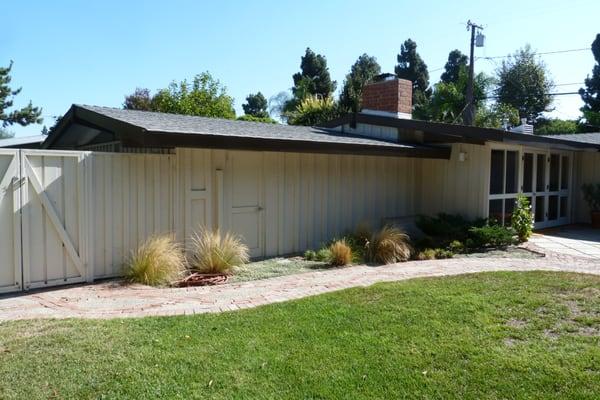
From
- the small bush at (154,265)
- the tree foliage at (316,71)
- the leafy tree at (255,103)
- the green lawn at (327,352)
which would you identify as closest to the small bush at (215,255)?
the small bush at (154,265)

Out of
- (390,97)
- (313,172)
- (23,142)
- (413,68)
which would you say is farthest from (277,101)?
(313,172)

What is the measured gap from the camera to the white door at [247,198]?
8.47 meters

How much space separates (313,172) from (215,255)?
3.12 meters

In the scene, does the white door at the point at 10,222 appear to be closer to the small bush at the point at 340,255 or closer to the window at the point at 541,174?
the small bush at the point at 340,255

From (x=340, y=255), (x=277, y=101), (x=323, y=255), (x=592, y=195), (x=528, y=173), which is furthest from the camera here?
(x=277, y=101)

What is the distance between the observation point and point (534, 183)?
Result: 1224 cm

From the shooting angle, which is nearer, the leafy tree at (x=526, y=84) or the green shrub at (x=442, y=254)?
the green shrub at (x=442, y=254)

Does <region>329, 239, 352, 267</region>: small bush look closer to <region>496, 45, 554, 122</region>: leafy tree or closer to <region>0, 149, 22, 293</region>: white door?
<region>0, 149, 22, 293</region>: white door

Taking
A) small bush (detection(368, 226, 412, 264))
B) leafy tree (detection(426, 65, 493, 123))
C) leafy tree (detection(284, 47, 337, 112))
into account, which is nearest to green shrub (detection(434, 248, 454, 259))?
small bush (detection(368, 226, 412, 264))

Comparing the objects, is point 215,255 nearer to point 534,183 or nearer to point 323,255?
point 323,255

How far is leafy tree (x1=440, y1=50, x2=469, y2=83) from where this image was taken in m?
46.8

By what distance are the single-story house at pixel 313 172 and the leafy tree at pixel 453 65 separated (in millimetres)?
35333

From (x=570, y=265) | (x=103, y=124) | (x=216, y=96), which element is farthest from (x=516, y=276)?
(x=216, y=96)

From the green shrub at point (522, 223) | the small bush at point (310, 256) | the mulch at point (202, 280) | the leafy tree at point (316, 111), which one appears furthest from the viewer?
the leafy tree at point (316, 111)
